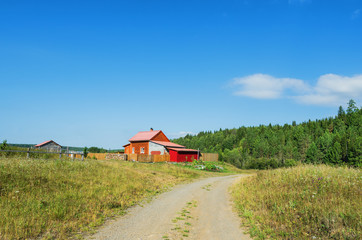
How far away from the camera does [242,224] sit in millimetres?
8594

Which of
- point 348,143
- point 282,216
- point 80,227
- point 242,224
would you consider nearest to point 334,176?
point 282,216

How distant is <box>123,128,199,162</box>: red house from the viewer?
161ft

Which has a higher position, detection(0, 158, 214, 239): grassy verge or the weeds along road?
detection(0, 158, 214, 239): grassy verge

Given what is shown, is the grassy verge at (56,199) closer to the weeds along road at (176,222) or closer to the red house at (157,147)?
the weeds along road at (176,222)

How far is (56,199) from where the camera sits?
9859mm

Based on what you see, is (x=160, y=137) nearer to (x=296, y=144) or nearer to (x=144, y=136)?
(x=144, y=136)

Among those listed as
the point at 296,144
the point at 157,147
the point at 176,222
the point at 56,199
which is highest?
the point at 296,144

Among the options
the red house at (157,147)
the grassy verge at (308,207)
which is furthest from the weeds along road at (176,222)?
the red house at (157,147)

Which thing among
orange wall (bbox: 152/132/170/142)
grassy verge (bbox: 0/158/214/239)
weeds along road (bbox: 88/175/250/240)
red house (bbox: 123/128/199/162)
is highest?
orange wall (bbox: 152/132/170/142)

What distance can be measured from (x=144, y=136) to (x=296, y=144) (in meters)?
88.5

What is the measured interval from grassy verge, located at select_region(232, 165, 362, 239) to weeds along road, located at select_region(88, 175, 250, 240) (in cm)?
85

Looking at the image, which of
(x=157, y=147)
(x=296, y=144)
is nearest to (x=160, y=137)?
(x=157, y=147)

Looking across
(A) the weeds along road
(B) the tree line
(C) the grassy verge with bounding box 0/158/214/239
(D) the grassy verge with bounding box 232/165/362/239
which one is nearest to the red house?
(B) the tree line

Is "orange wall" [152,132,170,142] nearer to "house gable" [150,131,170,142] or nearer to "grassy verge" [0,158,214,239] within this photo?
"house gable" [150,131,170,142]
